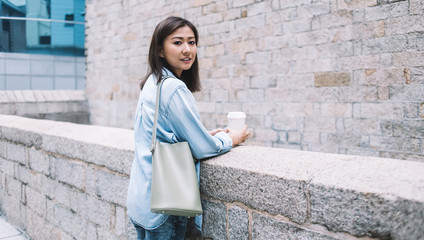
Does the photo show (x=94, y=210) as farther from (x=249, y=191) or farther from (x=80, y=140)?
(x=249, y=191)

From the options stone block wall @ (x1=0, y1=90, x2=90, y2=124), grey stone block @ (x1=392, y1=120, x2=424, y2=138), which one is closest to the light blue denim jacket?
grey stone block @ (x1=392, y1=120, x2=424, y2=138)

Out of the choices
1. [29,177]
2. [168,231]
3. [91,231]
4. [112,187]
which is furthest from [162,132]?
[29,177]

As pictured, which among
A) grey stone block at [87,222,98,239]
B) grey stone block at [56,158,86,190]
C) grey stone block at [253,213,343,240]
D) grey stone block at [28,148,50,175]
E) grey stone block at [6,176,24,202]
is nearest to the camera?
grey stone block at [253,213,343,240]

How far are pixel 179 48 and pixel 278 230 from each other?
97cm

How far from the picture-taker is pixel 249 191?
1.54m

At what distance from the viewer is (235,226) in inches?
63.9

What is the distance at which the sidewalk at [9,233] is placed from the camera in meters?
3.29

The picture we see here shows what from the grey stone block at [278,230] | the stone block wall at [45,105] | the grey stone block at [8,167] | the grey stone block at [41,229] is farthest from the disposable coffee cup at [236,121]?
the stone block wall at [45,105]

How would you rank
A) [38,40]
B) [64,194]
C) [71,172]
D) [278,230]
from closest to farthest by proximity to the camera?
[278,230]
[71,172]
[64,194]
[38,40]

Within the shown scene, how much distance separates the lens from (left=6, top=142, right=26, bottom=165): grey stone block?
3.41 metres

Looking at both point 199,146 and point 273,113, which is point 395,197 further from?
point 273,113

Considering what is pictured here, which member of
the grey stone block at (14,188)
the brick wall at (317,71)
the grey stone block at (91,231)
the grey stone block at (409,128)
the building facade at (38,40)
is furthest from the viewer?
the building facade at (38,40)

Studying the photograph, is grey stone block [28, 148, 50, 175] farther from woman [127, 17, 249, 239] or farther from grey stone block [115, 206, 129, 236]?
woman [127, 17, 249, 239]

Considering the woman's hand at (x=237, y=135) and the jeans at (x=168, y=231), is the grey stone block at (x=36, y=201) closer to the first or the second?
the jeans at (x=168, y=231)
